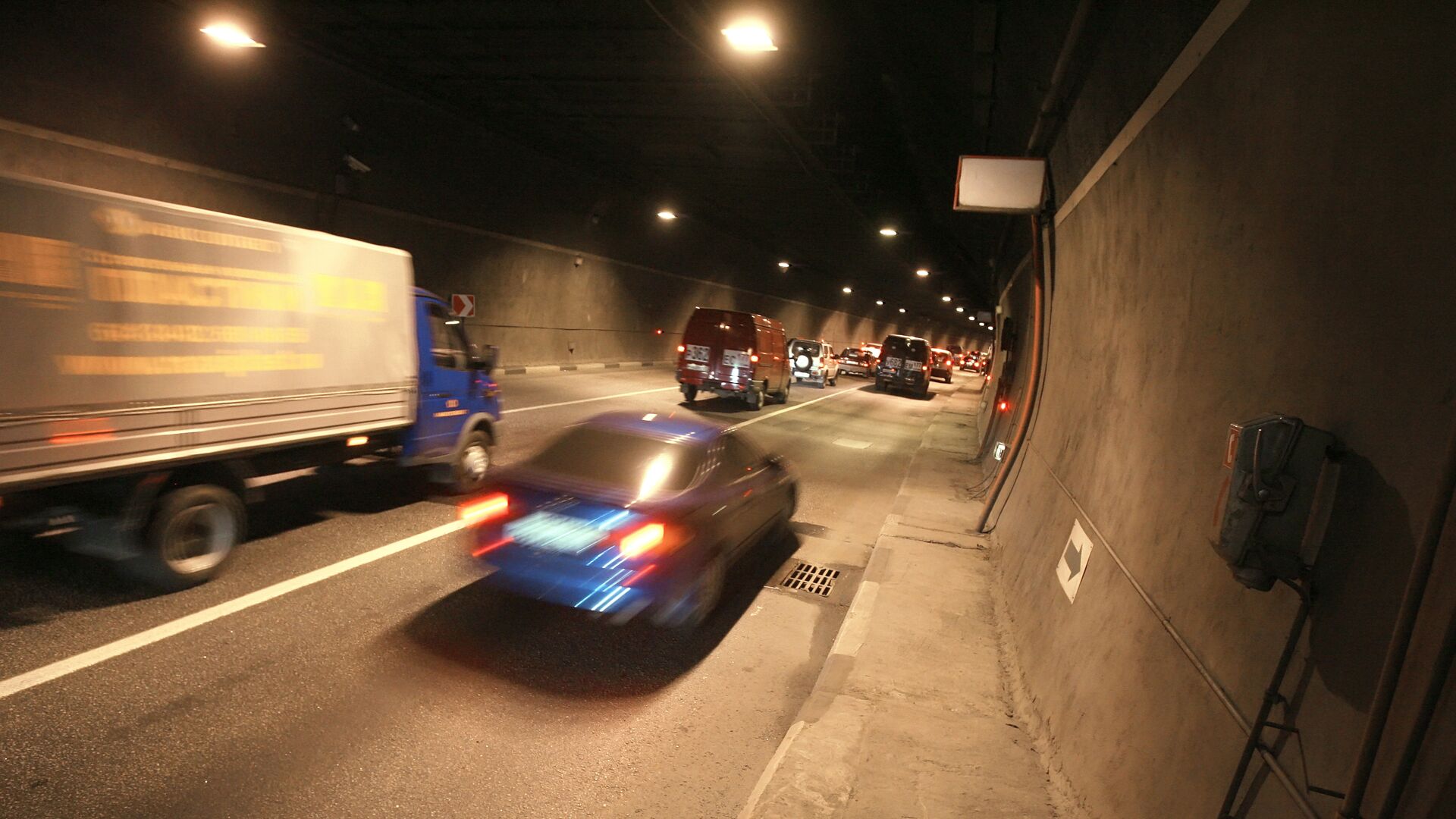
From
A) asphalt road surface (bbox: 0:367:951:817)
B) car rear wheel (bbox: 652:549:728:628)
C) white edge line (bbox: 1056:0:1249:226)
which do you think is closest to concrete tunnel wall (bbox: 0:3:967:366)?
asphalt road surface (bbox: 0:367:951:817)

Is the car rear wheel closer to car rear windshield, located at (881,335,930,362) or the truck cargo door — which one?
the truck cargo door

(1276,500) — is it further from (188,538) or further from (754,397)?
(754,397)

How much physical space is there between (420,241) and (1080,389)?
54.7 ft

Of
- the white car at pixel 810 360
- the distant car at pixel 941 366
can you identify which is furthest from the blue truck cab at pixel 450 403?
the distant car at pixel 941 366

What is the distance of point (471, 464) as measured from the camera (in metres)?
9.23

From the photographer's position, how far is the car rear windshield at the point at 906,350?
3127 cm

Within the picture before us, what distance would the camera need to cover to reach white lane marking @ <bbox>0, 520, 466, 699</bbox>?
4.12m

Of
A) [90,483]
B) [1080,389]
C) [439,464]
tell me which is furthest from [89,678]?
[1080,389]

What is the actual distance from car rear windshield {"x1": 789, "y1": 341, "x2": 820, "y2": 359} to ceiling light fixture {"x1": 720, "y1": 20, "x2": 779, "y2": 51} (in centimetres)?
2170

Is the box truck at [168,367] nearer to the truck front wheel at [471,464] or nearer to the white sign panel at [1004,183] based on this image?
the truck front wheel at [471,464]

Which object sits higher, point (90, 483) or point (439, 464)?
point (90, 483)

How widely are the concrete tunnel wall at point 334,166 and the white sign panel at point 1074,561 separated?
14.0 metres

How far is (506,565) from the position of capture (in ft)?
17.6

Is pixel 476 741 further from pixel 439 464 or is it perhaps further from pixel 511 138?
pixel 511 138
